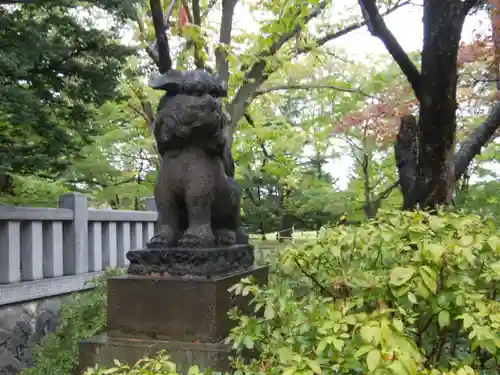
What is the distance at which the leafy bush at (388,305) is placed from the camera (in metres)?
1.62

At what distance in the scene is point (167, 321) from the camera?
3.10 meters

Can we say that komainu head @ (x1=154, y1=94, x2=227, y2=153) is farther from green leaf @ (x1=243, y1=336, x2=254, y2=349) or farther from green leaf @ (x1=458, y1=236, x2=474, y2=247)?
green leaf @ (x1=458, y1=236, x2=474, y2=247)

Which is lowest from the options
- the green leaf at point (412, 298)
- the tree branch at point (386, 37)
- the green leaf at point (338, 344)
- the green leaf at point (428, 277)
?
the green leaf at point (338, 344)

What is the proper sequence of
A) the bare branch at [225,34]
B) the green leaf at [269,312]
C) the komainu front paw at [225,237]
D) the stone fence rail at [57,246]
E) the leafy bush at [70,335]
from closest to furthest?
the green leaf at [269,312], the komainu front paw at [225,237], the leafy bush at [70,335], the stone fence rail at [57,246], the bare branch at [225,34]

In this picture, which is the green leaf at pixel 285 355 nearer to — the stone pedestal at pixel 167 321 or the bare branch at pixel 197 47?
the stone pedestal at pixel 167 321

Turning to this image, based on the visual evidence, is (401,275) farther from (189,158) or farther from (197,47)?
(197,47)

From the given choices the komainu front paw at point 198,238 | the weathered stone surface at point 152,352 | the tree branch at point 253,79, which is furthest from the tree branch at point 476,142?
the tree branch at point 253,79

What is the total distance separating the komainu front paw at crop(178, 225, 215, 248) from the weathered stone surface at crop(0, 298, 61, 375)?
2.54 metres

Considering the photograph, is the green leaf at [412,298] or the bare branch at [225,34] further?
the bare branch at [225,34]

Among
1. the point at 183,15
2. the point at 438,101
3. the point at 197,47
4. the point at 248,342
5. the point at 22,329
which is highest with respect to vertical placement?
the point at 183,15

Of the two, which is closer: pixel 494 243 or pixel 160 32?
pixel 494 243

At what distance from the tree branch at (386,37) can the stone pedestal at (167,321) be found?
93.8 inches

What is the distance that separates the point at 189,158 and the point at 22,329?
291 cm

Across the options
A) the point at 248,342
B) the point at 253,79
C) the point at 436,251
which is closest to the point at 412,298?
the point at 436,251
